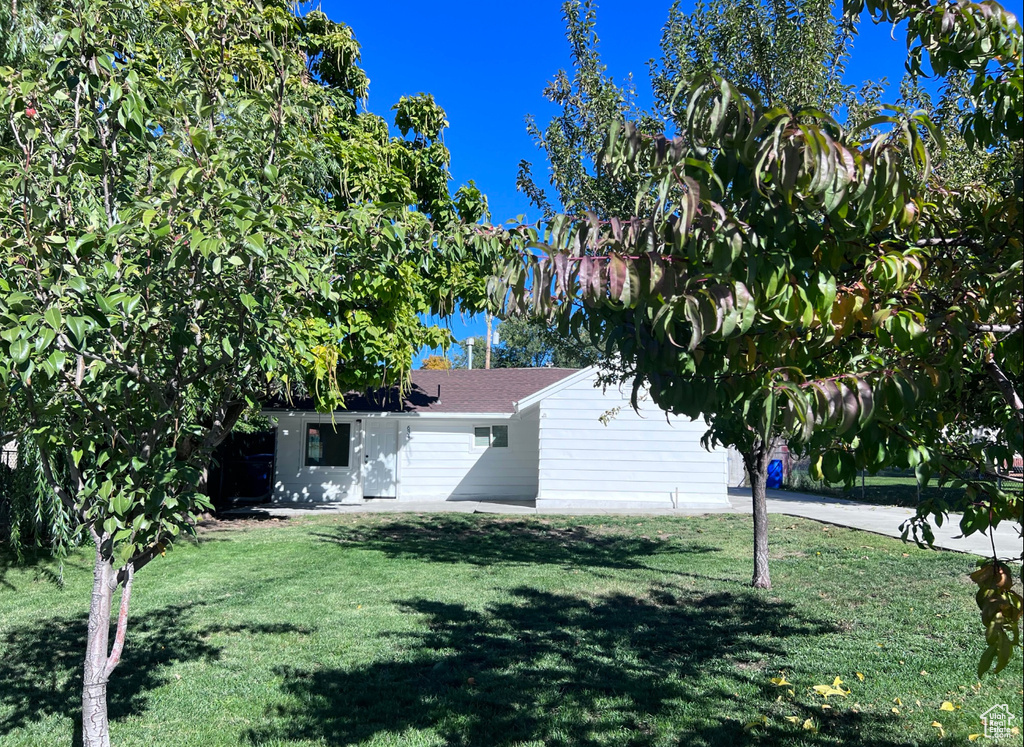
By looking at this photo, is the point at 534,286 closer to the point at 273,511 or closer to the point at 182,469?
the point at 182,469

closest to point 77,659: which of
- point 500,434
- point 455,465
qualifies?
point 455,465

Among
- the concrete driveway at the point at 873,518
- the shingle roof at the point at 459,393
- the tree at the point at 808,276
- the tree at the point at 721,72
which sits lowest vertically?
the concrete driveway at the point at 873,518

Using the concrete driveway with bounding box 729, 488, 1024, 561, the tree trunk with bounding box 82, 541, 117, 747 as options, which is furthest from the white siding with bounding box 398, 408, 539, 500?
the tree trunk with bounding box 82, 541, 117, 747

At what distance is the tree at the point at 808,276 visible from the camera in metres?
1.91

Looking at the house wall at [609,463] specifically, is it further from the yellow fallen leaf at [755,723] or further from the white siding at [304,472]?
the yellow fallen leaf at [755,723]

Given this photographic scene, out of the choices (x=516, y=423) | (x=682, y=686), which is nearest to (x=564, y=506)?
(x=516, y=423)

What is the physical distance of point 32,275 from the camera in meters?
3.18

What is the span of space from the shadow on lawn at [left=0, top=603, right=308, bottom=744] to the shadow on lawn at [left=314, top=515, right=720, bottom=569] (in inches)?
172

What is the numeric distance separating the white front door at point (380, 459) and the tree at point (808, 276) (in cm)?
1788

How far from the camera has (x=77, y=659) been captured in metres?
6.23

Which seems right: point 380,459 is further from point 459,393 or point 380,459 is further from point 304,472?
point 459,393

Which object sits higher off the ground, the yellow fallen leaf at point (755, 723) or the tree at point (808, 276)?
the tree at point (808, 276)

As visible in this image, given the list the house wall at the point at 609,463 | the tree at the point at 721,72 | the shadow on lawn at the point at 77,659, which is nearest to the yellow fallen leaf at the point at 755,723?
the tree at the point at 721,72

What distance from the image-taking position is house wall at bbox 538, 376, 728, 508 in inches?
713
